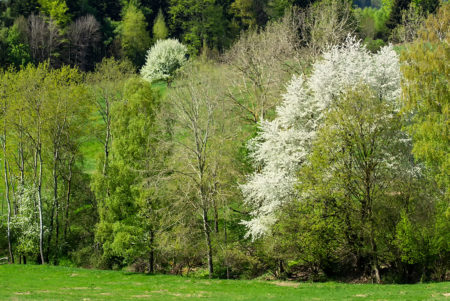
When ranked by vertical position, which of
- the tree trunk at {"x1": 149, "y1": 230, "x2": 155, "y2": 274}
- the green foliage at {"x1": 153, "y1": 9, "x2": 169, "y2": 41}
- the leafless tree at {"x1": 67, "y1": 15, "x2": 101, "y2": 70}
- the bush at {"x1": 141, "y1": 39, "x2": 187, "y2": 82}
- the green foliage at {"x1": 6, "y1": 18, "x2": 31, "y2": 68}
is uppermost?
the green foliage at {"x1": 153, "y1": 9, "x2": 169, "y2": 41}

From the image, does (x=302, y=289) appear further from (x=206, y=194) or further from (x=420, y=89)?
(x=420, y=89)

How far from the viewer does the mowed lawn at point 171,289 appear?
67.4 feet

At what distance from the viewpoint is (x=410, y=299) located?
735 inches

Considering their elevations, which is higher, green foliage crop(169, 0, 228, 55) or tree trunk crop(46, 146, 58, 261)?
green foliage crop(169, 0, 228, 55)

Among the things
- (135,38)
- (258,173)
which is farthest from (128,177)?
(135,38)

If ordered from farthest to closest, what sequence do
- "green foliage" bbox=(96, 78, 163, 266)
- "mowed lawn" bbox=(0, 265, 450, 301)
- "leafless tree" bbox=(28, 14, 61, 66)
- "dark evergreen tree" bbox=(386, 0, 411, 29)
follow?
"dark evergreen tree" bbox=(386, 0, 411, 29) → "leafless tree" bbox=(28, 14, 61, 66) → "green foliage" bbox=(96, 78, 163, 266) → "mowed lawn" bbox=(0, 265, 450, 301)

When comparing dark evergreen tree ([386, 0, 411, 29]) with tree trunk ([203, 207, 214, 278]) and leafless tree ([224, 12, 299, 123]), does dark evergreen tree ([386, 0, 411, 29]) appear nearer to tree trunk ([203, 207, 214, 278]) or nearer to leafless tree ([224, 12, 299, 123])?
leafless tree ([224, 12, 299, 123])

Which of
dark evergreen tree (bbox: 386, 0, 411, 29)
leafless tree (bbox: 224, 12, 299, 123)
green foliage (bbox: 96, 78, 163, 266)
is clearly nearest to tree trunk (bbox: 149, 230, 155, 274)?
green foliage (bbox: 96, 78, 163, 266)

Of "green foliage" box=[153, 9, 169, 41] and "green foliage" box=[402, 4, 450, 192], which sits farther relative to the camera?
"green foliage" box=[153, 9, 169, 41]

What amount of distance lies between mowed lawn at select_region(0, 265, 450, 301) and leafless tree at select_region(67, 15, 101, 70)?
52.9 m

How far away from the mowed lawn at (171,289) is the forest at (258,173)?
2552mm

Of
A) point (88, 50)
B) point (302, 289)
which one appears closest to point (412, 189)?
point (302, 289)

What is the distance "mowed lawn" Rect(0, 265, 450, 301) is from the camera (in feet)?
67.4

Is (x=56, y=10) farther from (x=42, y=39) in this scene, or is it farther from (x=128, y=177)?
(x=128, y=177)
